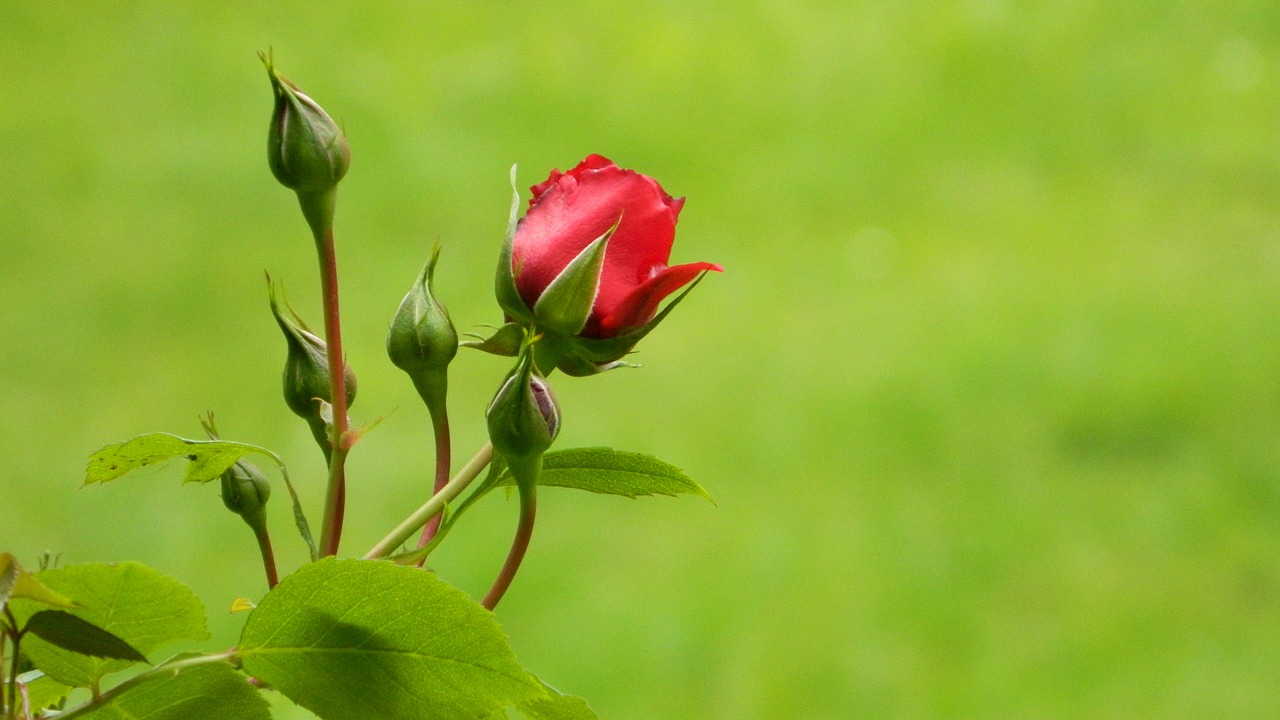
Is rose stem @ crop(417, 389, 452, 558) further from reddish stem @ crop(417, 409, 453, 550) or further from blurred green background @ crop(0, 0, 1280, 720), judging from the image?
blurred green background @ crop(0, 0, 1280, 720)

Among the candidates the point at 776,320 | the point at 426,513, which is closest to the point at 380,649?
the point at 426,513

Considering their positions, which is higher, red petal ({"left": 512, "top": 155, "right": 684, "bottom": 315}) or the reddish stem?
red petal ({"left": 512, "top": 155, "right": 684, "bottom": 315})

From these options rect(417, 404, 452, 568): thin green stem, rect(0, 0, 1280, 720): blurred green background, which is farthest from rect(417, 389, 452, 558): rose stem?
rect(0, 0, 1280, 720): blurred green background

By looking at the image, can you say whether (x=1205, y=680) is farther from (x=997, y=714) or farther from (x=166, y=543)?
(x=166, y=543)

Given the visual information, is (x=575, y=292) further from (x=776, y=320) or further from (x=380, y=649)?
(x=776, y=320)

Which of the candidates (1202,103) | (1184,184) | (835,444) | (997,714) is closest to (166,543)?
(835,444)

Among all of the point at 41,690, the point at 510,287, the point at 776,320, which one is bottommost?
the point at 41,690
